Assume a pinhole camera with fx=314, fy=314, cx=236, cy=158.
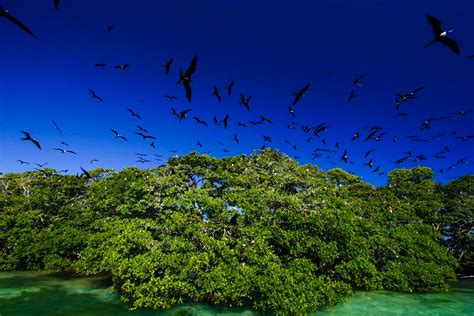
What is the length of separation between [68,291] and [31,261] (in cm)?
757

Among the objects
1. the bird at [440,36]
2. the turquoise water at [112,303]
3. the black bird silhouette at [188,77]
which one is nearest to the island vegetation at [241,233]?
the turquoise water at [112,303]

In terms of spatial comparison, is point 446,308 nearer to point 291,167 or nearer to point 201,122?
point 291,167

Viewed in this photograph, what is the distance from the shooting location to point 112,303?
724 inches

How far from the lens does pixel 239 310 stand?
16.7 meters

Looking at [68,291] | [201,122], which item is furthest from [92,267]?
[201,122]

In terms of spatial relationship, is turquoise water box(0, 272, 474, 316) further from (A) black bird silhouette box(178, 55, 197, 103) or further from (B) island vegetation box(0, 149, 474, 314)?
(A) black bird silhouette box(178, 55, 197, 103)

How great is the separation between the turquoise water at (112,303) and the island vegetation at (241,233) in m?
0.71

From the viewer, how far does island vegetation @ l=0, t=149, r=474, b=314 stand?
1536 centimetres

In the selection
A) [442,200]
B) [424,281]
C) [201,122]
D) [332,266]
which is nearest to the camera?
[201,122]

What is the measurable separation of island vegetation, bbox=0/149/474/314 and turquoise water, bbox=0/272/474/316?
714 mm

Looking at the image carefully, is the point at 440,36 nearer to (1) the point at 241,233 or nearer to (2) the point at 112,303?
(1) the point at 241,233

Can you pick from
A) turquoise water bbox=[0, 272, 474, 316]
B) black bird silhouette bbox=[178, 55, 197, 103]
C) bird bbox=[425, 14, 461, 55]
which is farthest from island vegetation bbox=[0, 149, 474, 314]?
bird bbox=[425, 14, 461, 55]

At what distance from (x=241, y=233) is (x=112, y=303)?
890 centimetres

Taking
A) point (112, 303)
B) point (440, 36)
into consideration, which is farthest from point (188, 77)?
point (112, 303)
